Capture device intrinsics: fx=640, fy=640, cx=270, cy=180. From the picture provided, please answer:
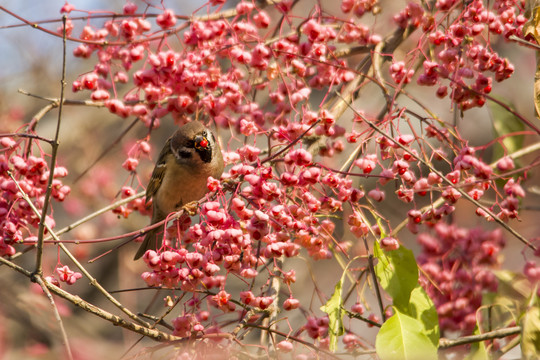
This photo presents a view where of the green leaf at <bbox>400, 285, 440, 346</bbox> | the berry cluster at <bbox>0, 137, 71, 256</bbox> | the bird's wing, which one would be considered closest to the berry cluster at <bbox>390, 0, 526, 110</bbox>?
the green leaf at <bbox>400, 285, 440, 346</bbox>

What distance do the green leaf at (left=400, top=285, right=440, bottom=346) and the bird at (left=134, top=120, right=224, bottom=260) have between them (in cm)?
162

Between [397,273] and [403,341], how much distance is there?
305 millimetres

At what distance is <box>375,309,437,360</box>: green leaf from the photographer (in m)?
2.09

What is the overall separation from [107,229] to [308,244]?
481 cm

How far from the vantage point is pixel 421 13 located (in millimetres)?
2910

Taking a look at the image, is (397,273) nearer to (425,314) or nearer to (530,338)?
(425,314)

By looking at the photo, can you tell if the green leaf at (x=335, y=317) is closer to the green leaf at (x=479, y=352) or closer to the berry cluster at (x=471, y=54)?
the green leaf at (x=479, y=352)

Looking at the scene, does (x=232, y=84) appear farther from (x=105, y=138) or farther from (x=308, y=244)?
(x=105, y=138)

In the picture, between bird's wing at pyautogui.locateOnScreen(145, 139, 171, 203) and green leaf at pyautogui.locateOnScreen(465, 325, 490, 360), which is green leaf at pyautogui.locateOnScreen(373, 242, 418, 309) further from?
bird's wing at pyautogui.locateOnScreen(145, 139, 171, 203)

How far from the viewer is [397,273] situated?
7.72ft

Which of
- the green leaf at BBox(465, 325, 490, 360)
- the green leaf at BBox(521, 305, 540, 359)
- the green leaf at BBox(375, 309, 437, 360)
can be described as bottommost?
the green leaf at BBox(465, 325, 490, 360)

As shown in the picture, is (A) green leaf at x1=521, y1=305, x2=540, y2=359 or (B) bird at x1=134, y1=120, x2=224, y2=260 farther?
(B) bird at x1=134, y1=120, x2=224, y2=260

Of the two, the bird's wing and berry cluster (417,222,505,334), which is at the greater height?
the bird's wing

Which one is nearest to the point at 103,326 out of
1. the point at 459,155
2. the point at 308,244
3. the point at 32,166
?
the point at 32,166
